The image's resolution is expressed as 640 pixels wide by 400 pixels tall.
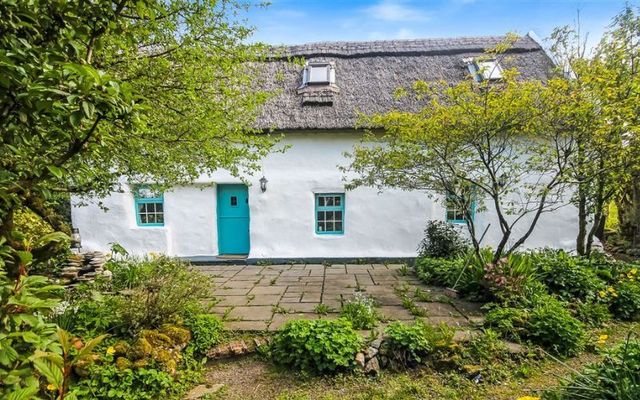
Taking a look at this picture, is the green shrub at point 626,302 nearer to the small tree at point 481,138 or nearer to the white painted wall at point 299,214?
the small tree at point 481,138

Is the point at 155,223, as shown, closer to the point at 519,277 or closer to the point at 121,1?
the point at 121,1

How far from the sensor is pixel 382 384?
272cm

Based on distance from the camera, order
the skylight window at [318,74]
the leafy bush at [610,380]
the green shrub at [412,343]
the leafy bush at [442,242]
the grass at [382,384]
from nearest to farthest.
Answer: the leafy bush at [610,380] < the grass at [382,384] < the green shrub at [412,343] < the leafy bush at [442,242] < the skylight window at [318,74]

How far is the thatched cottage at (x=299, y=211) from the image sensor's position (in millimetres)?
7129

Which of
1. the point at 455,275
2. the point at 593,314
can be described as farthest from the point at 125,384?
the point at 593,314

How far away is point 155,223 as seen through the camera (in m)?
7.53

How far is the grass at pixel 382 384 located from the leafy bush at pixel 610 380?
0.62 ft

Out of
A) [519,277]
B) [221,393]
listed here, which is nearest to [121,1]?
[221,393]

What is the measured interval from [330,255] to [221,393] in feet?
15.7

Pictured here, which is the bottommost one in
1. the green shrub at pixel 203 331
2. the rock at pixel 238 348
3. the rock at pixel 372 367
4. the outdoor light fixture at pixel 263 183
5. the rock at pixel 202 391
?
the rock at pixel 202 391

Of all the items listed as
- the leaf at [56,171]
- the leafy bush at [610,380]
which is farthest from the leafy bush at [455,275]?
the leaf at [56,171]

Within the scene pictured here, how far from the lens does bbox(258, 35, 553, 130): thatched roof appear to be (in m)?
7.18

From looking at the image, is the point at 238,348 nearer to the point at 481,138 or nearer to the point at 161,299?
the point at 161,299

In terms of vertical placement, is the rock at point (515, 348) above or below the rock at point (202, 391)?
→ above
